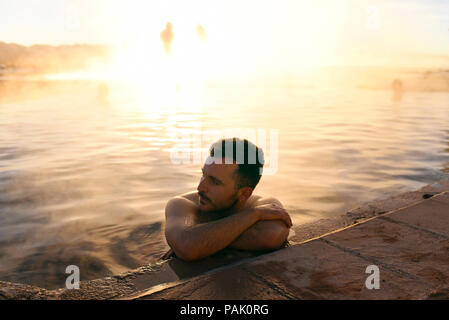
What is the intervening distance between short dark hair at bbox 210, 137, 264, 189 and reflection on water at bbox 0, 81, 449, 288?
4.07 feet

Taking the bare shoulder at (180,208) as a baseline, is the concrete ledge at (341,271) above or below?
below

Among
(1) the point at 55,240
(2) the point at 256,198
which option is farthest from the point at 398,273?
(1) the point at 55,240

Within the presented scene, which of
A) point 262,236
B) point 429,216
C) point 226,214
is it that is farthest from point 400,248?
point 226,214

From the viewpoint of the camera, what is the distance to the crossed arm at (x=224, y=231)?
8.43ft

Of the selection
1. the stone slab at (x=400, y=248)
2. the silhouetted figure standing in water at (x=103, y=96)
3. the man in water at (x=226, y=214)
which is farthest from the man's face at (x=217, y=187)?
the silhouetted figure standing in water at (x=103, y=96)

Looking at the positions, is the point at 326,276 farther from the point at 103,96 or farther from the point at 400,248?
the point at 103,96

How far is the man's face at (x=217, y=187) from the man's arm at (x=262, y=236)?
280 millimetres

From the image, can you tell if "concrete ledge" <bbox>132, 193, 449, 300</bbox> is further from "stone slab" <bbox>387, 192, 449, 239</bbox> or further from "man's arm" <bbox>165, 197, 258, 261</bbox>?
"man's arm" <bbox>165, 197, 258, 261</bbox>

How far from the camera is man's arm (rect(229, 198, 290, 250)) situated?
2.71 m

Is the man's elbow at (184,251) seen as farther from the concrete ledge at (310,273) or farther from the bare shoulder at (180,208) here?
the bare shoulder at (180,208)

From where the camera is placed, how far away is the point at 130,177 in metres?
6.09

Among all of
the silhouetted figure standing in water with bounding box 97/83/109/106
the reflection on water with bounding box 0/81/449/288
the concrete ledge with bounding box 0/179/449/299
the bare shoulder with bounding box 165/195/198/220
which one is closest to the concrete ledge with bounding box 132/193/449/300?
the concrete ledge with bounding box 0/179/449/299

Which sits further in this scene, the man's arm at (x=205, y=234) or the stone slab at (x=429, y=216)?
the stone slab at (x=429, y=216)

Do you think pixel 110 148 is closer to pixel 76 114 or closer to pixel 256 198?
pixel 256 198
